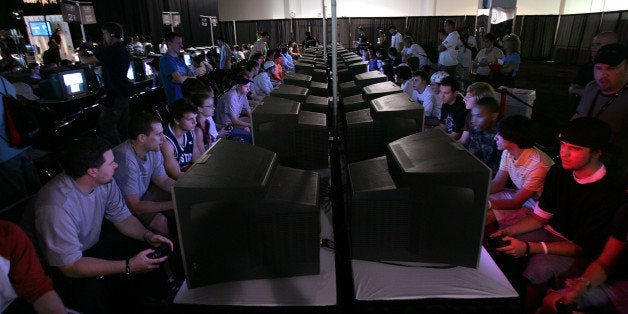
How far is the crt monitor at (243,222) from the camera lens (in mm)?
1173

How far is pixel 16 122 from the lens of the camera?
107 inches

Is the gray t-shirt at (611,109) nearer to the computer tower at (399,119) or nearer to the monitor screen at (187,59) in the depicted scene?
the computer tower at (399,119)

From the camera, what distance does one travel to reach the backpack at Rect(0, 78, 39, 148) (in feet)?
8.84

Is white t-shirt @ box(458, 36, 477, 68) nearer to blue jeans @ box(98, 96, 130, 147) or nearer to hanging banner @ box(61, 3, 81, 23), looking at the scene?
blue jeans @ box(98, 96, 130, 147)

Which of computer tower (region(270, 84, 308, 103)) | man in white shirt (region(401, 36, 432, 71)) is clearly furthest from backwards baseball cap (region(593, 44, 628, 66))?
man in white shirt (region(401, 36, 432, 71))

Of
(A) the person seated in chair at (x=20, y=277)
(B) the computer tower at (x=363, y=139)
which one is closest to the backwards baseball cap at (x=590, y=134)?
(B) the computer tower at (x=363, y=139)

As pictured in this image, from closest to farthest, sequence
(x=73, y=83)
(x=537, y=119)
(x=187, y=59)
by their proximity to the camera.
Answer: (x=73, y=83) → (x=537, y=119) → (x=187, y=59)

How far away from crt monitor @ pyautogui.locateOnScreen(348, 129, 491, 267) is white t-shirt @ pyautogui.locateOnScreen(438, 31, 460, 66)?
5838mm

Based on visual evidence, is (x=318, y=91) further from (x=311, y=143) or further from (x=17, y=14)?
(x=17, y=14)

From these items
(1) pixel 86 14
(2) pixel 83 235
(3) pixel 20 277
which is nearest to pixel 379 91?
(2) pixel 83 235

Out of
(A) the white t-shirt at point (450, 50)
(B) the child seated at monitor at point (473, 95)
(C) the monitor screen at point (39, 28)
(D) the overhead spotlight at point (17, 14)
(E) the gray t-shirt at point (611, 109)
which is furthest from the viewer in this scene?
(D) the overhead spotlight at point (17, 14)

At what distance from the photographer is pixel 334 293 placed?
127 cm

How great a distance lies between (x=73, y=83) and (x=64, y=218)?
14.0 feet

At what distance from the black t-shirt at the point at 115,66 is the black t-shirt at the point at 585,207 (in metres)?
4.08
